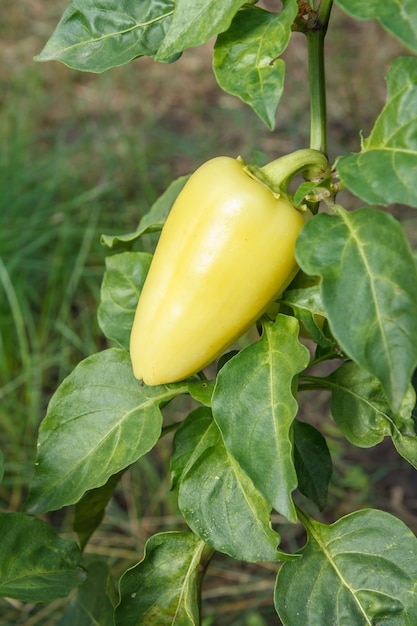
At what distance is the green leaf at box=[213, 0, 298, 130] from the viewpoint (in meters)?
0.84

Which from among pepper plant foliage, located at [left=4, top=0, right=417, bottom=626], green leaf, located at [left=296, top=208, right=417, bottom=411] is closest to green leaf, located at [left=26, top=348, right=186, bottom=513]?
pepper plant foliage, located at [left=4, top=0, right=417, bottom=626]

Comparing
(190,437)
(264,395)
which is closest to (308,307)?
(264,395)

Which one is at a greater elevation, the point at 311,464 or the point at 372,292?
the point at 372,292

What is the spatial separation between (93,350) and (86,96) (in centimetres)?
144

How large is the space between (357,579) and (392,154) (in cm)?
56

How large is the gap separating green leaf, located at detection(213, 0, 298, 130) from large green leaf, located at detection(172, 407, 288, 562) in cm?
43

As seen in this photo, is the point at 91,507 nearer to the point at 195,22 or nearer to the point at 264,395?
the point at 264,395

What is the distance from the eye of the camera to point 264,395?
913 mm

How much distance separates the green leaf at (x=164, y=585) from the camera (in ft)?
3.61

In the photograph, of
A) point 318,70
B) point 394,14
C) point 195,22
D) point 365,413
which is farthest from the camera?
point 365,413

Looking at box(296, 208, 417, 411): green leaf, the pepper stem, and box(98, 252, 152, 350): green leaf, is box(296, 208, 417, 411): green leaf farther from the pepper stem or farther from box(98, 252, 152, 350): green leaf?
box(98, 252, 152, 350): green leaf

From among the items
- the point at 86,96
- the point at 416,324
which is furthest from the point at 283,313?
the point at 86,96

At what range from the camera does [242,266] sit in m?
0.88

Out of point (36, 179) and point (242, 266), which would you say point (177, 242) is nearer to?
point (242, 266)
